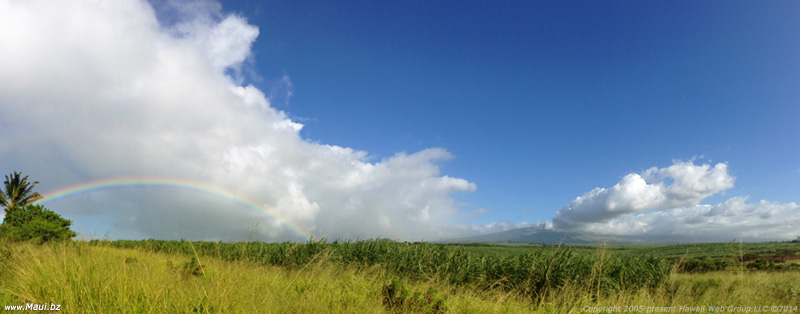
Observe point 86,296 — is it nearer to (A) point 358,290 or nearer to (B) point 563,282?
(A) point 358,290

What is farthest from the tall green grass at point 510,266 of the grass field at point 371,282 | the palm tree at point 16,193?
the palm tree at point 16,193

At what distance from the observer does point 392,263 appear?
47.6 feet

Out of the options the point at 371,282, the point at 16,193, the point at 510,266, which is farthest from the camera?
the point at 16,193

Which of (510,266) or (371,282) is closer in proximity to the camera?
(371,282)

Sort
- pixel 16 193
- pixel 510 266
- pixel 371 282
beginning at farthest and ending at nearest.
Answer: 1. pixel 16 193
2. pixel 510 266
3. pixel 371 282

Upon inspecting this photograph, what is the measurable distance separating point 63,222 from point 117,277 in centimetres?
3336

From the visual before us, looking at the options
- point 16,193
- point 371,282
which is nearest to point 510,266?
point 371,282

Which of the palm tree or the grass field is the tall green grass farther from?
the palm tree

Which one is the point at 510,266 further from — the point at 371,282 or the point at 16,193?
the point at 16,193

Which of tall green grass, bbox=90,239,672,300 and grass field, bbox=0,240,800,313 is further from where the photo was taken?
tall green grass, bbox=90,239,672,300

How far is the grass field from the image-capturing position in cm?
511

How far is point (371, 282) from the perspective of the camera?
387 inches

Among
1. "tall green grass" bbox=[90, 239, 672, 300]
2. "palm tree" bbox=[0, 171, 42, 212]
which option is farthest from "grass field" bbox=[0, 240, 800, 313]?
"palm tree" bbox=[0, 171, 42, 212]

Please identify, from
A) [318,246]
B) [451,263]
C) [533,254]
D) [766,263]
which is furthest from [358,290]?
[766,263]
